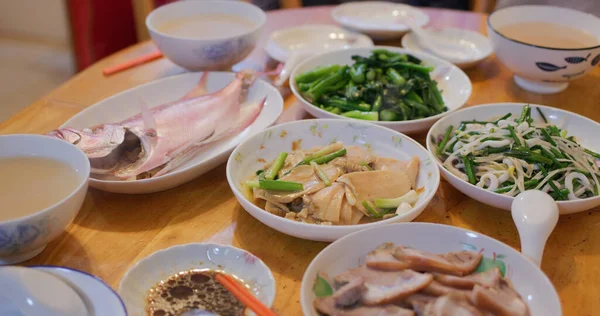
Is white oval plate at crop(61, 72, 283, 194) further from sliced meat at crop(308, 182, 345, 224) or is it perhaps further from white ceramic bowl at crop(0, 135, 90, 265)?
sliced meat at crop(308, 182, 345, 224)

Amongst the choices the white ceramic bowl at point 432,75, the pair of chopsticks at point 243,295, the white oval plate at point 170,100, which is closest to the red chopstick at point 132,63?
the white oval plate at point 170,100

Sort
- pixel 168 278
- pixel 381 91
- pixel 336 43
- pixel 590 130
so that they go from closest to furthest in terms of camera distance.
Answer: pixel 168 278 → pixel 590 130 → pixel 381 91 → pixel 336 43

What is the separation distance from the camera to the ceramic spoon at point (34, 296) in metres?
0.95

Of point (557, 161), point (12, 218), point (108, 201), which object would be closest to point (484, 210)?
point (557, 161)

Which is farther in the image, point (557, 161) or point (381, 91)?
point (381, 91)

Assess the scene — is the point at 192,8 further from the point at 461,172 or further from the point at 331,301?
the point at 331,301

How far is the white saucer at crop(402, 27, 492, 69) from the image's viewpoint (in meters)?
2.20

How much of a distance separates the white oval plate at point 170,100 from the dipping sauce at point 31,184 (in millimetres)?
115

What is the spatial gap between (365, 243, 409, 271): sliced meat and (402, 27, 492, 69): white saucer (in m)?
1.26

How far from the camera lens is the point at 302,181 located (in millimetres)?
1363

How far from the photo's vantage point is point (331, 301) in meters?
0.99

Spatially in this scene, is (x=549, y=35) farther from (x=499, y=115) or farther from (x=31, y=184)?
(x=31, y=184)

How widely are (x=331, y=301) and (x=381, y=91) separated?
1.00 metres

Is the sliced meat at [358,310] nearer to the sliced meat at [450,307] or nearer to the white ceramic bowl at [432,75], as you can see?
the sliced meat at [450,307]
